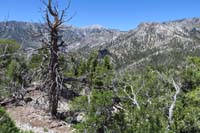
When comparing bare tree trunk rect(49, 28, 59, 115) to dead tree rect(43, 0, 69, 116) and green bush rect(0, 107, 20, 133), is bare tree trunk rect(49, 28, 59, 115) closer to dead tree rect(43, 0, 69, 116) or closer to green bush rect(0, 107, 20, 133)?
dead tree rect(43, 0, 69, 116)

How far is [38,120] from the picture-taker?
2553 cm

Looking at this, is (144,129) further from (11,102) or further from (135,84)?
(11,102)

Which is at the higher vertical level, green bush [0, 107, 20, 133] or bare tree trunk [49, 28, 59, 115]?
bare tree trunk [49, 28, 59, 115]

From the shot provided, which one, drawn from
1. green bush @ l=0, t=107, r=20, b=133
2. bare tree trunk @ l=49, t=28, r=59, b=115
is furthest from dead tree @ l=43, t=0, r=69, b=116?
green bush @ l=0, t=107, r=20, b=133

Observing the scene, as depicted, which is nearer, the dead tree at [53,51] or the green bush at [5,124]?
the green bush at [5,124]

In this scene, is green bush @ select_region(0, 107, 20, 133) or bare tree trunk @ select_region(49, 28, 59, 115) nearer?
green bush @ select_region(0, 107, 20, 133)

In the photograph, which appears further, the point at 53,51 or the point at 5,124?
the point at 53,51

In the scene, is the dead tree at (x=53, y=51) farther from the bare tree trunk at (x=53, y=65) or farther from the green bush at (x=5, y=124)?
the green bush at (x=5, y=124)

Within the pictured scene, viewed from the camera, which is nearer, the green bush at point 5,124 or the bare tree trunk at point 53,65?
the green bush at point 5,124

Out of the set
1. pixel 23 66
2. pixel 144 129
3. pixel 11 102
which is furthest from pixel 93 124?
pixel 23 66

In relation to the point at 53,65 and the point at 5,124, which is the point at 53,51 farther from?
the point at 5,124

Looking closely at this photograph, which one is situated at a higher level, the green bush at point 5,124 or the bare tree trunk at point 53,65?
the bare tree trunk at point 53,65

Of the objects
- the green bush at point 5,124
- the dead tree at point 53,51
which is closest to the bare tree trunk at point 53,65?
the dead tree at point 53,51

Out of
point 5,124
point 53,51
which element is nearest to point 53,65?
point 53,51
